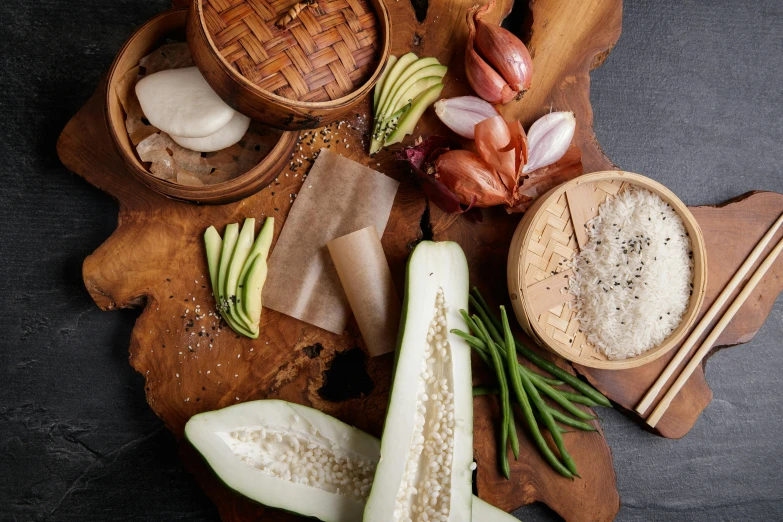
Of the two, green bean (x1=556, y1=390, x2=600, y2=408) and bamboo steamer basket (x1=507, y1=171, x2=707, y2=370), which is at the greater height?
bamboo steamer basket (x1=507, y1=171, x2=707, y2=370)

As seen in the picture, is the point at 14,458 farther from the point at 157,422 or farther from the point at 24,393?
the point at 157,422

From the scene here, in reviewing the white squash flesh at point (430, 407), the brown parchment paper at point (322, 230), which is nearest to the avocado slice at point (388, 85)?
the brown parchment paper at point (322, 230)

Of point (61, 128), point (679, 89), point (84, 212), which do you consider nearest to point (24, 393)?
point (84, 212)

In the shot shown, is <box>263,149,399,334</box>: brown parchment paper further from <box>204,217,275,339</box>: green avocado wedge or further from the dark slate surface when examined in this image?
the dark slate surface

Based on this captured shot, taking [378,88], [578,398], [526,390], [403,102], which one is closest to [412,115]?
[403,102]

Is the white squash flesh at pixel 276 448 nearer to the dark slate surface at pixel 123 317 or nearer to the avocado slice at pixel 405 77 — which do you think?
the dark slate surface at pixel 123 317

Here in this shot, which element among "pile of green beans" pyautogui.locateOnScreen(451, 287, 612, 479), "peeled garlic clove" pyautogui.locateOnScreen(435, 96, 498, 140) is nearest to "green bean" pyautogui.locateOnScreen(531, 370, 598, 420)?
"pile of green beans" pyautogui.locateOnScreen(451, 287, 612, 479)

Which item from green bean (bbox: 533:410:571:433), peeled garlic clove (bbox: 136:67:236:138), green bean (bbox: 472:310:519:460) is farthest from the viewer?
green bean (bbox: 533:410:571:433)
